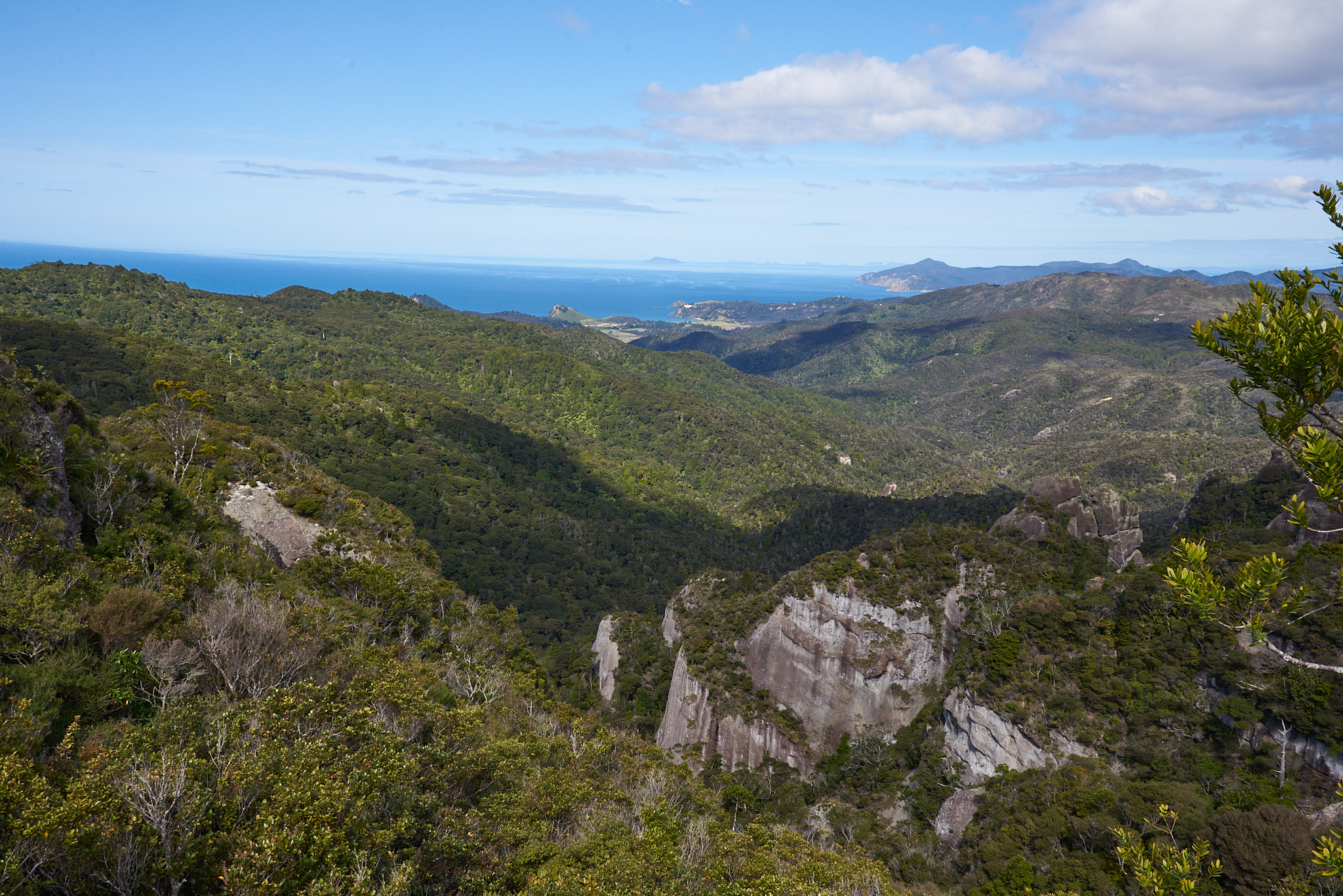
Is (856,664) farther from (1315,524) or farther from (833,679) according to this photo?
(1315,524)

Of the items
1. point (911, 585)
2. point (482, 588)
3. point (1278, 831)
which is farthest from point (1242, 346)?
point (482, 588)

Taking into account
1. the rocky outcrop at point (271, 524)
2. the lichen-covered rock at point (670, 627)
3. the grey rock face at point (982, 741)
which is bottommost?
the lichen-covered rock at point (670, 627)

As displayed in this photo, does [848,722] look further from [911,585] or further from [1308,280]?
[1308,280]

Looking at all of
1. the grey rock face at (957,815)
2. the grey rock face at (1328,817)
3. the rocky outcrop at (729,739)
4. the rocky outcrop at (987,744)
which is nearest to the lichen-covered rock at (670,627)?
the rocky outcrop at (729,739)

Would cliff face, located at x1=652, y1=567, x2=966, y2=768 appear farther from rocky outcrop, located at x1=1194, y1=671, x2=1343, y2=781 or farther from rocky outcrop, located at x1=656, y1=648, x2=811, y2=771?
rocky outcrop, located at x1=1194, y1=671, x2=1343, y2=781

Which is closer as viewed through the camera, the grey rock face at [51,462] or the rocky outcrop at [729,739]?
the grey rock face at [51,462]

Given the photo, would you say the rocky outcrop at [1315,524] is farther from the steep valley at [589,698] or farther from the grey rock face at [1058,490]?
the grey rock face at [1058,490]
